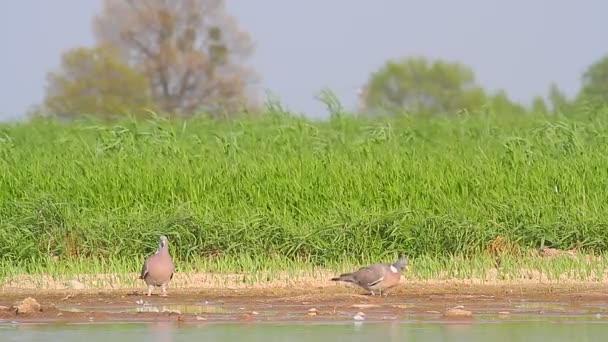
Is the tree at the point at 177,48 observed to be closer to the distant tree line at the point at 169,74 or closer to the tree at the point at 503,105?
the distant tree line at the point at 169,74

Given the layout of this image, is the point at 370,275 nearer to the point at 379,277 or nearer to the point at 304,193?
the point at 379,277

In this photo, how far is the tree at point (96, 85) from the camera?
32062mm

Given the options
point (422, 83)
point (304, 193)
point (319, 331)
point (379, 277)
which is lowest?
point (319, 331)

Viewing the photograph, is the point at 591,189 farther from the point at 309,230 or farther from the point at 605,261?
the point at 309,230

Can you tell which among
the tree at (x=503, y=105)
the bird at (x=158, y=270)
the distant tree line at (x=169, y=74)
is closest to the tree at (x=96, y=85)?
the distant tree line at (x=169, y=74)

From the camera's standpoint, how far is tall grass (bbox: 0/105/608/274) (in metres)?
10.1

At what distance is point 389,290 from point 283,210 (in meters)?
2.32

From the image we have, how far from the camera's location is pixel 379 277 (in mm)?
8438

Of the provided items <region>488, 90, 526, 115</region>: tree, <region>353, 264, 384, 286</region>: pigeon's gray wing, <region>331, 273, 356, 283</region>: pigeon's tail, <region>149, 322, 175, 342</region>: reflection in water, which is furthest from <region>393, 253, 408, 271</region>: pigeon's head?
<region>488, 90, 526, 115</region>: tree

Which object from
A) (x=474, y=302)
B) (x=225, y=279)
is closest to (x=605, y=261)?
(x=474, y=302)

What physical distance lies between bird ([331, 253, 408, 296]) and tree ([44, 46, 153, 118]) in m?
23.1

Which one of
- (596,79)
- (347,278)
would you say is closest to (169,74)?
(596,79)

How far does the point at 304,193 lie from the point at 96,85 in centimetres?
2288

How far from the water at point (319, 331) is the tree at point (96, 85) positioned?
24085 millimetres
